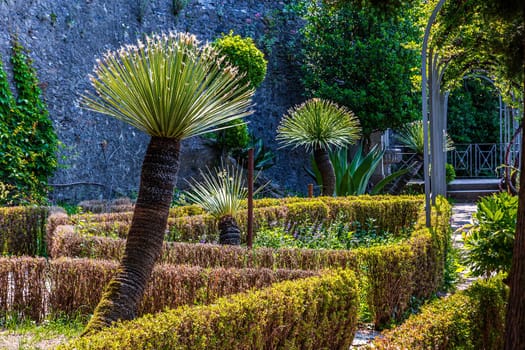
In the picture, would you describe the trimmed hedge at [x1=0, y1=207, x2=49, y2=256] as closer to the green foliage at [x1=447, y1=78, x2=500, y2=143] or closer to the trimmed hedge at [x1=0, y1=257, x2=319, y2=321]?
the trimmed hedge at [x1=0, y1=257, x2=319, y2=321]

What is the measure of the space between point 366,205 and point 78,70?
5.47m

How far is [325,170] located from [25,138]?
181 inches

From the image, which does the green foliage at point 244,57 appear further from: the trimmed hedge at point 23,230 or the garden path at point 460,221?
the trimmed hedge at point 23,230

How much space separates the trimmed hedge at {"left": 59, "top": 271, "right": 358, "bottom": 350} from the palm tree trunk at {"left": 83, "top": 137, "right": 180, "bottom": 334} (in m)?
0.37

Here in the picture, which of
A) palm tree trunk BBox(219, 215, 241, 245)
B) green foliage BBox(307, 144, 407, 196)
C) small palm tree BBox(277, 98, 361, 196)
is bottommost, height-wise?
palm tree trunk BBox(219, 215, 241, 245)

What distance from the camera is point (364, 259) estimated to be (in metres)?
4.88

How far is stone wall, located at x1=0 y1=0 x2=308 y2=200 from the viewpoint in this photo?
1075 cm

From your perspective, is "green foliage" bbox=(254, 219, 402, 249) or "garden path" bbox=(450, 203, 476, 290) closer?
"green foliage" bbox=(254, 219, 402, 249)

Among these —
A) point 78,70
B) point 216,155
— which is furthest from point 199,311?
point 216,155

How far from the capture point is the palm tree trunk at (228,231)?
22.0 ft

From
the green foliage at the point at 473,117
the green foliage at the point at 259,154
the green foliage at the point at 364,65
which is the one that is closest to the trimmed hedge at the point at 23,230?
the green foliage at the point at 259,154

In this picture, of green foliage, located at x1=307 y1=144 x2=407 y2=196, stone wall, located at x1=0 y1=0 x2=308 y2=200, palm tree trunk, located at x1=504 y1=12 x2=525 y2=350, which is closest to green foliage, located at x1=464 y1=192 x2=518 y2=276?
A: palm tree trunk, located at x1=504 y1=12 x2=525 y2=350

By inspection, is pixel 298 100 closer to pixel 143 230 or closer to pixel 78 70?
pixel 78 70

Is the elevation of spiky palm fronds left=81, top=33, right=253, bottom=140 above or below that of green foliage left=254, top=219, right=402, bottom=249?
above
